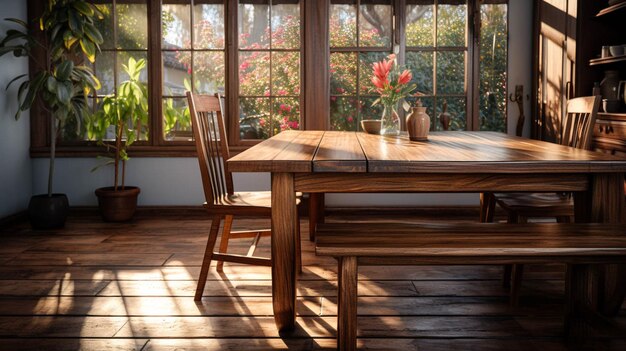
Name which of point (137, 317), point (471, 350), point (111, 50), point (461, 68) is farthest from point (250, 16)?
point (471, 350)

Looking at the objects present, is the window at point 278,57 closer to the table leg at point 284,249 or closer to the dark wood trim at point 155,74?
the dark wood trim at point 155,74

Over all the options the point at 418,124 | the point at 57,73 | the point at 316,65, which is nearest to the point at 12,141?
the point at 57,73

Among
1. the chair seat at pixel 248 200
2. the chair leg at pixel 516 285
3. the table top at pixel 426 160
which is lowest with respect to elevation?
the chair leg at pixel 516 285

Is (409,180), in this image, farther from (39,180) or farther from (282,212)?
(39,180)

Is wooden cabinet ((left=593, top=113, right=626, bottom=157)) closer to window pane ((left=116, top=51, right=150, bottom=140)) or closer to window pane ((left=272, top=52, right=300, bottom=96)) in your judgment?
window pane ((left=272, top=52, right=300, bottom=96))

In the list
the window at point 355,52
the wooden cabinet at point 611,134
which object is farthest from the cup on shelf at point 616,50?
the window at point 355,52

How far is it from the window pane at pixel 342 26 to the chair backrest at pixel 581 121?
251 centimetres

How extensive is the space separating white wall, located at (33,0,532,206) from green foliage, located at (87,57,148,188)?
0.23 m

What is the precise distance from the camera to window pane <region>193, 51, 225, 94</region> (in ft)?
19.8

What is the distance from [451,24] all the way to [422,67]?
47 centimetres

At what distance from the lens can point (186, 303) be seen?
337 cm

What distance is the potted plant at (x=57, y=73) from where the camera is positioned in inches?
207

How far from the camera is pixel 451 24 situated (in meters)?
6.01

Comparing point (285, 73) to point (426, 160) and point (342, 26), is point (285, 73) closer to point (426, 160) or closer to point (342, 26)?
point (342, 26)
